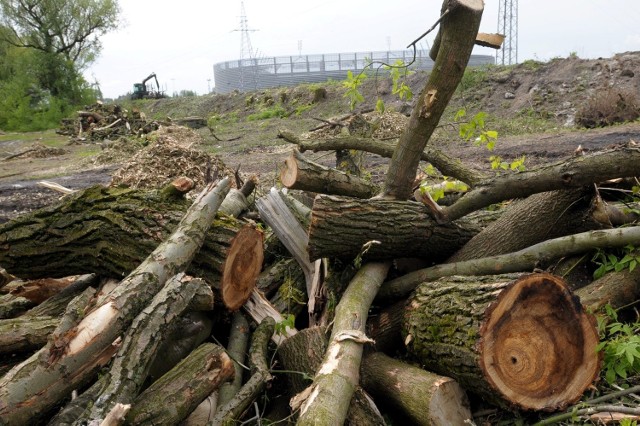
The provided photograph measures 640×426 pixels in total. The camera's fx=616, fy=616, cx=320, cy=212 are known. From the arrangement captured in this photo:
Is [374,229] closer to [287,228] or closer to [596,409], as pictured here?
[287,228]

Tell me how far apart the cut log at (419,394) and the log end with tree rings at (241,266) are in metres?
1.01

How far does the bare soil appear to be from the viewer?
11.6 meters

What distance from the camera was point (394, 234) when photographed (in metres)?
3.54

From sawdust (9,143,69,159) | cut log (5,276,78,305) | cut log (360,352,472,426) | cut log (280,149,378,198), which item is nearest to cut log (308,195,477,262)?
cut log (280,149,378,198)

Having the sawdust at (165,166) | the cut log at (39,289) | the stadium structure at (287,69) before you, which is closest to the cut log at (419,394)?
the cut log at (39,289)

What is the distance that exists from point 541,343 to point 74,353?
209 centimetres

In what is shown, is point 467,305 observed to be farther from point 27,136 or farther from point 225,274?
point 27,136

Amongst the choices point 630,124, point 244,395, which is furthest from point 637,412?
point 630,124

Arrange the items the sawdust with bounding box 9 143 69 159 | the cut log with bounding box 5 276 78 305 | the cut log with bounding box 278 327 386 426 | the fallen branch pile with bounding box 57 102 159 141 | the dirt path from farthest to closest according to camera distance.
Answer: the fallen branch pile with bounding box 57 102 159 141, the sawdust with bounding box 9 143 69 159, the dirt path, the cut log with bounding box 5 276 78 305, the cut log with bounding box 278 327 386 426

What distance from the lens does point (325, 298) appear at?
3.82m

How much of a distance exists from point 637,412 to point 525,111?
51.5 ft

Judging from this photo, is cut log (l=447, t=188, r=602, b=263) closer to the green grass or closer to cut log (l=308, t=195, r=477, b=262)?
cut log (l=308, t=195, r=477, b=262)

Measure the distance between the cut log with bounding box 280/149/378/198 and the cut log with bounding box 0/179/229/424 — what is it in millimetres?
1050

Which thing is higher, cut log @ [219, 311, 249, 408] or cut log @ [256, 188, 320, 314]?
cut log @ [256, 188, 320, 314]
